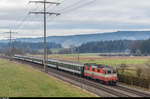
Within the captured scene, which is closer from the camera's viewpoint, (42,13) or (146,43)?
(42,13)

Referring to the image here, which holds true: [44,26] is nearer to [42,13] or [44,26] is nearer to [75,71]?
[42,13]

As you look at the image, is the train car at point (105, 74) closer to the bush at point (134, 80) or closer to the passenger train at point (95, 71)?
the passenger train at point (95, 71)

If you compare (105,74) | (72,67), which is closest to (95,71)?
(105,74)

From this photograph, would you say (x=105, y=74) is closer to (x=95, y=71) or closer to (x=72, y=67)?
(x=95, y=71)

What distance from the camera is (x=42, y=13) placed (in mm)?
56188

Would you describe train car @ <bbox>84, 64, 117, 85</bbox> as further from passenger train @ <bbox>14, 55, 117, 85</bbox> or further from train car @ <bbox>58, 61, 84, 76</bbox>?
train car @ <bbox>58, 61, 84, 76</bbox>

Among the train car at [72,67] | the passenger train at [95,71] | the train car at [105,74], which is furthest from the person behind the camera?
the train car at [72,67]

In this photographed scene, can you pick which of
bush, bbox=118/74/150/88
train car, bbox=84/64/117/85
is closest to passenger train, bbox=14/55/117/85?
train car, bbox=84/64/117/85

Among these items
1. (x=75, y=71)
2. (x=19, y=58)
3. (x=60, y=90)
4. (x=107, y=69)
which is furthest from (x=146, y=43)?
(x=60, y=90)

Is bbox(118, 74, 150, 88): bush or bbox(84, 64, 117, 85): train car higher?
bbox(84, 64, 117, 85): train car

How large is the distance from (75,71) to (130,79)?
699 inches

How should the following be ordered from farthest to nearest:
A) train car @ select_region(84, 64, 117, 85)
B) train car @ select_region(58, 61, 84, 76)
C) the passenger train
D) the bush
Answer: train car @ select_region(58, 61, 84, 76)
the passenger train
train car @ select_region(84, 64, 117, 85)
the bush

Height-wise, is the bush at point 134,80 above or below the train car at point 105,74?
below

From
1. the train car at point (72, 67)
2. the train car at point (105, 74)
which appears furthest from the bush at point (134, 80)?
the train car at point (72, 67)
